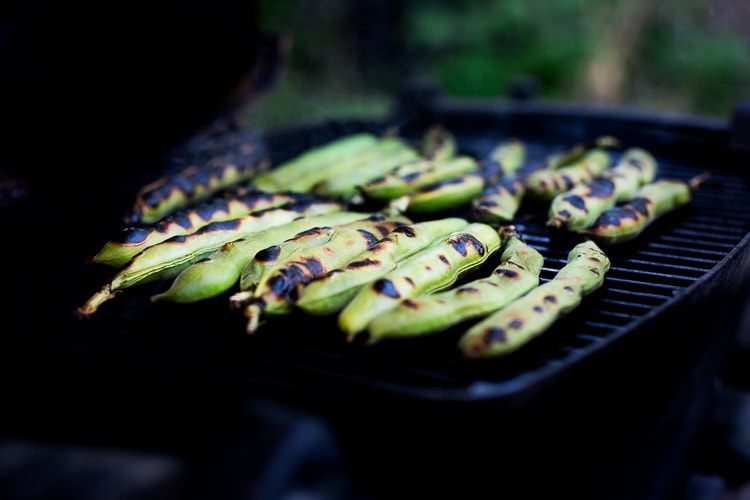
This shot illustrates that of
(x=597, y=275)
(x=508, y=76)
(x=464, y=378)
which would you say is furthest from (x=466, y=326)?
(x=508, y=76)

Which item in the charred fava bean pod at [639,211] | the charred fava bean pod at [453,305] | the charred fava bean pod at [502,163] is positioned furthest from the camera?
Answer: the charred fava bean pod at [502,163]

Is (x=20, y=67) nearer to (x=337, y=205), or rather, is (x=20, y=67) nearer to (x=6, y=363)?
(x=337, y=205)

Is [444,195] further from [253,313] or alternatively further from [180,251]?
[253,313]

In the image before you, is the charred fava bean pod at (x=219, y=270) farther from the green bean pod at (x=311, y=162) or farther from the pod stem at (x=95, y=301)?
the green bean pod at (x=311, y=162)

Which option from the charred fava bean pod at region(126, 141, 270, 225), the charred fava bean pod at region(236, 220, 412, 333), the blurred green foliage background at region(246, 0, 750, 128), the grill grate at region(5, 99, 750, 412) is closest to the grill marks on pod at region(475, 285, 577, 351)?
the grill grate at region(5, 99, 750, 412)

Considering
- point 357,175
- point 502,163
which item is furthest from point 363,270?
point 502,163

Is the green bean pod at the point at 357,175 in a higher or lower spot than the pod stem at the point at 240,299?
lower

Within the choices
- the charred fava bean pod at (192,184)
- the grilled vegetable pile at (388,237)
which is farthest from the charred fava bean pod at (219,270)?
the charred fava bean pod at (192,184)
